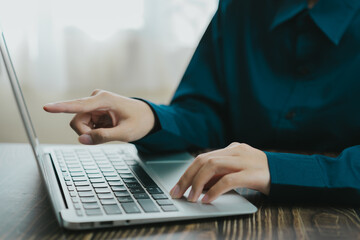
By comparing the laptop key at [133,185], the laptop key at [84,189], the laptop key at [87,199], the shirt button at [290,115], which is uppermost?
the laptop key at [87,199]

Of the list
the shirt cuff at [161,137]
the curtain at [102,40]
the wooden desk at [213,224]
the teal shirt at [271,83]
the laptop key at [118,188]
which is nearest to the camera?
the wooden desk at [213,224]

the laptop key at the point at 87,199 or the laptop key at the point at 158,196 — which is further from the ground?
the laptop key at the point at 87,199

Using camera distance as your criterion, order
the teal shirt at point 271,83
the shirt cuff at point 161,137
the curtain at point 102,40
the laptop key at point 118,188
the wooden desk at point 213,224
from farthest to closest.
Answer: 1. the curtain at point 102,40
2. the teal shirt at point 271,83
3. the shirt cuff at point 161,137
4. the laptop key at point 118,188
5. the wooden desk at point 213,224

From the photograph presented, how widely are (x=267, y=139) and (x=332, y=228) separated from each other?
1.65 ft

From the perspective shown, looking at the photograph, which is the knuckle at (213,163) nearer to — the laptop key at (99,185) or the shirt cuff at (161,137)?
the laptop key at (99,185)

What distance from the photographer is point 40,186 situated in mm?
589

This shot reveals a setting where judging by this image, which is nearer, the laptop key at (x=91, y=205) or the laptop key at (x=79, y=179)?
the laptop key at (x=91, y=205)

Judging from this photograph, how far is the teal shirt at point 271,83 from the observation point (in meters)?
0.85

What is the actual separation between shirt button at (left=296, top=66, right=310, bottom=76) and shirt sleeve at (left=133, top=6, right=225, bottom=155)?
0.63 ft

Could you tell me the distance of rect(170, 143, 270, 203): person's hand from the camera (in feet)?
1.65

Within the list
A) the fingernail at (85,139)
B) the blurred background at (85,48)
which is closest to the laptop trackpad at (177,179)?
the fingernail at (85,139)

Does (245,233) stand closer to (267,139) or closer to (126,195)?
(126,195)

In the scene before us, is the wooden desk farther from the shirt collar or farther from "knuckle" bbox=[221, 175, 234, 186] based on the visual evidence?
the shirt collar

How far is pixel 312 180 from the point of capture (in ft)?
1.80
